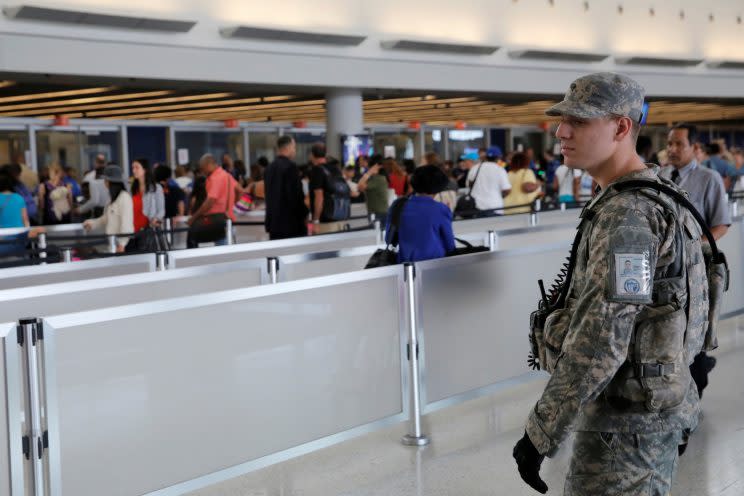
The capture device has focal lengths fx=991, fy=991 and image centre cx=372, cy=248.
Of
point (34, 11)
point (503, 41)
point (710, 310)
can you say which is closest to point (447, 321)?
point (710, 310)

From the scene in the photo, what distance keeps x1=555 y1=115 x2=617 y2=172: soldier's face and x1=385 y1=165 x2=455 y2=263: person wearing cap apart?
11.1ft

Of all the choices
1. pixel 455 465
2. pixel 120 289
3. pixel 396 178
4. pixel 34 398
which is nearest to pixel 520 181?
pixel 396 178

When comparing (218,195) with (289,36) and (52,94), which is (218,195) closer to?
(289,36)

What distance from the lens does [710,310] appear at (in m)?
3.02

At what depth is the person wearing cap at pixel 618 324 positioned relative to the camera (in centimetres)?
245

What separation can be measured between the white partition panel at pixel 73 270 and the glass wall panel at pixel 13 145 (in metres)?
17.4

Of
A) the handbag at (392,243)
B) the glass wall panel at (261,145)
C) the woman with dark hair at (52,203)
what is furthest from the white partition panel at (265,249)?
the glass wall panel at (261,145)

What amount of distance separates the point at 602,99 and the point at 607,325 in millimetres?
622

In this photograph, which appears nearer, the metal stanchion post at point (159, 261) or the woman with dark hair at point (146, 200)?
the metal stanchion post at point (159, 261)

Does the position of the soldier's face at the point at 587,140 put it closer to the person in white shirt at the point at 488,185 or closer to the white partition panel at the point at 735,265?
the white partition panel at the point at 735,265

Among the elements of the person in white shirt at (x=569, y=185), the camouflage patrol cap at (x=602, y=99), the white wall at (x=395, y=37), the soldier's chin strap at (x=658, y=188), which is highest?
the white wall at (x=395, y=37)

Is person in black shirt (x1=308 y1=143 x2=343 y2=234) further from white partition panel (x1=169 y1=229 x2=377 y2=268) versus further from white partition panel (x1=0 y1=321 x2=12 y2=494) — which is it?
white partition panel (x1=0 y1=321 x2=12 y2=494)

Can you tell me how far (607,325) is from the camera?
96.1 inches

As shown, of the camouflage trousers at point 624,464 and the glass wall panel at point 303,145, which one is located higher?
the glass wall panel at point 303,145
